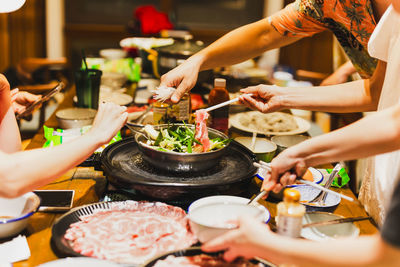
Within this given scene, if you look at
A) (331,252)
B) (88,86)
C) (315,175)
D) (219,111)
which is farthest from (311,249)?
(88,86)

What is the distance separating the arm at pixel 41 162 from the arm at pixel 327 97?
82 cm

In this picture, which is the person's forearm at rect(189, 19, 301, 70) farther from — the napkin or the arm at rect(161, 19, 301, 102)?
the napkin

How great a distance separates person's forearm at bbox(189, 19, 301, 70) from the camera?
7.60ft

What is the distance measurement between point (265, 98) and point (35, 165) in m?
1.10

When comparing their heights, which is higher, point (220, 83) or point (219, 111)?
point (220, 83)

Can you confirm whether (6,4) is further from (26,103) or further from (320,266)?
(320,266)

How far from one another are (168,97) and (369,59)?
1.11 meters

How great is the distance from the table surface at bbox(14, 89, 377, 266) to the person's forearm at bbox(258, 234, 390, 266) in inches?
25.4

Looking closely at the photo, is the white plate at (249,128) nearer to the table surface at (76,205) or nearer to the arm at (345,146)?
the table surface at (76,205)

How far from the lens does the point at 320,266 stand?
92cm

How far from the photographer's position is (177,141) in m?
1.83

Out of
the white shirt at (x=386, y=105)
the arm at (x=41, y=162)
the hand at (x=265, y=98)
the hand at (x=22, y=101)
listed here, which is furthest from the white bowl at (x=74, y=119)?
the white shirt at (x=386, y=105)

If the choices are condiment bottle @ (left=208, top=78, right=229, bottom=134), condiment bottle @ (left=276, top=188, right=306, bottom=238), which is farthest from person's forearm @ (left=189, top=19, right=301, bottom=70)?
condiment bottle @ (left=276, top=188, right=306, bottom=238)

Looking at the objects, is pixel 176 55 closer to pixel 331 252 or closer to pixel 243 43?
pixel 243 43
